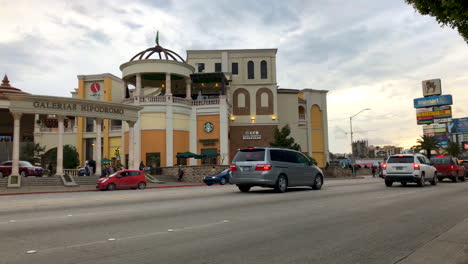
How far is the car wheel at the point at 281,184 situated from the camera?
1689 centimetres

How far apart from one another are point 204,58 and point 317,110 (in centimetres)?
2042

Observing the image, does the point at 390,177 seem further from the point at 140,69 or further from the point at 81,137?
the point at 81,137

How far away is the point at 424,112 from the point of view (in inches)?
3679

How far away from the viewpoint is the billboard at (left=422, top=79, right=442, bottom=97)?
90.6 meters

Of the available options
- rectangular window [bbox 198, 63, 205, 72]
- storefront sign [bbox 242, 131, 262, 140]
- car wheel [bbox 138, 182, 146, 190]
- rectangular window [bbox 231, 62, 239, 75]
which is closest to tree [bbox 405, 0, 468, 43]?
car wheel [bbox 138, 182, 146, 190]

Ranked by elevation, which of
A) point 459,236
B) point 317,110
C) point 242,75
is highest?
point 242,75

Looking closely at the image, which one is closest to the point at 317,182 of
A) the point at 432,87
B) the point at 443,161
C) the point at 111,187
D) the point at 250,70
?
the point at 443,161

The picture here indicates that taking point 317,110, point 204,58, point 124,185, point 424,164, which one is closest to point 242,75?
point 204,58

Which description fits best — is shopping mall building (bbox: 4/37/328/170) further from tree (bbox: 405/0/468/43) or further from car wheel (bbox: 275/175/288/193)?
tree (bbox: 405/0/468/43)

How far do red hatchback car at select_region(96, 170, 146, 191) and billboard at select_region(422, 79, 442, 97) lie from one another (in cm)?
8276

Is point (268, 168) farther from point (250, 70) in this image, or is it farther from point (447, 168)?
point (250, 70)

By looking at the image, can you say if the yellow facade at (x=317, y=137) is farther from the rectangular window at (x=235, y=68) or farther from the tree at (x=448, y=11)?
the tree at (x=448, y=11)

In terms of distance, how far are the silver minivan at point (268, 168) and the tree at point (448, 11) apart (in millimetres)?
9204

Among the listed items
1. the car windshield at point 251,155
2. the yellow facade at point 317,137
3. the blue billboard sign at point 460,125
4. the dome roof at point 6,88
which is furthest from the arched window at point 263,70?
the blue billboard sign at point 460,125
